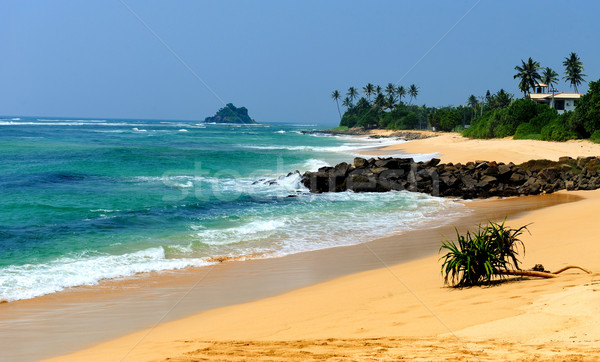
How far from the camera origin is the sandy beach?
503 cm

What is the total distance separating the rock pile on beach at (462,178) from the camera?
880 inches

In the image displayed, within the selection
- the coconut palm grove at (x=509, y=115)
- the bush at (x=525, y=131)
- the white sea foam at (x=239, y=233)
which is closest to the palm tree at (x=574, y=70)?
the coconut palm grove at (x=509, y=115)

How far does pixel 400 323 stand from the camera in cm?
625

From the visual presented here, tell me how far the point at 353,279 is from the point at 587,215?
851 cm

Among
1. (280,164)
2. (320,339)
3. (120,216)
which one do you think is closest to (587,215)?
(320,339)

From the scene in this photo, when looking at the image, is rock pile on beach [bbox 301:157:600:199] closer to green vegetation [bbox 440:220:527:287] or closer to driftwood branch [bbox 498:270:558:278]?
driftwood branch [bbox 498:270:558:278]

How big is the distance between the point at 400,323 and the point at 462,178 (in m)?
19.1

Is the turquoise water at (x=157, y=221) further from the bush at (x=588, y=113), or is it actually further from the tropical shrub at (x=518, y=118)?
the tropical shrub at (x=518, y=118)

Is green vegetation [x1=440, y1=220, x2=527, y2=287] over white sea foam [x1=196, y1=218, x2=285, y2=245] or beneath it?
over

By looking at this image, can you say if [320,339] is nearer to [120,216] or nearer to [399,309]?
[399,309]

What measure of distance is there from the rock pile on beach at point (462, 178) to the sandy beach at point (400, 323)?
13200mm

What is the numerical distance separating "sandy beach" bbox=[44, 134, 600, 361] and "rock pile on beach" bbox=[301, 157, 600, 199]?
520 inches

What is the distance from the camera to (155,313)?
8086 millimetres

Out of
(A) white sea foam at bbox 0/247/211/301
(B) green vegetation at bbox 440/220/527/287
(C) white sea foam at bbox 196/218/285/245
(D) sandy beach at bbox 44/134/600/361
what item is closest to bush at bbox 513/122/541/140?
(C) white sea foam at bbox 196/218/285/245
